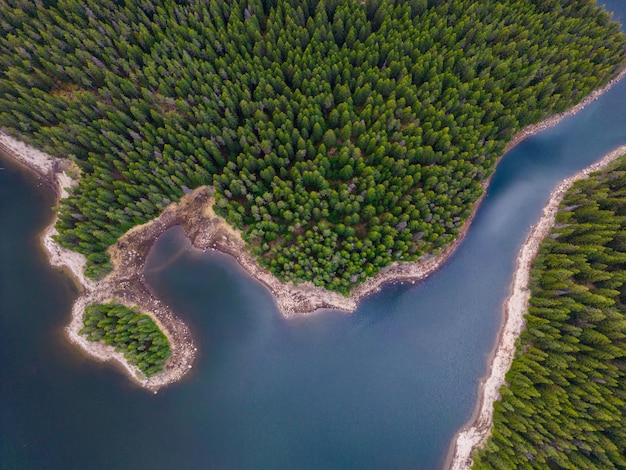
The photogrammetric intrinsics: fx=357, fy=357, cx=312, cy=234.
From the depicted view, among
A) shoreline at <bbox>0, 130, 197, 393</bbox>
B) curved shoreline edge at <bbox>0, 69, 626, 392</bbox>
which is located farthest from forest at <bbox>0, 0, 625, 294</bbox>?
shoreline at <bbox>0, 130, 197, 393</bbox>

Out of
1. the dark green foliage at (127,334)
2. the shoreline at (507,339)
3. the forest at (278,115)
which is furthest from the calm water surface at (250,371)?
the forest at (278,115)

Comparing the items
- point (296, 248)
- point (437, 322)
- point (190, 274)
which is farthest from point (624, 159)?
point (190, 274)

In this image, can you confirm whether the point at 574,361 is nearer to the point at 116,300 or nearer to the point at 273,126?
the point at 273,126

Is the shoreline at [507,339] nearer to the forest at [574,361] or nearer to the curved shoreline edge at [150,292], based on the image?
the forest at [574,361]

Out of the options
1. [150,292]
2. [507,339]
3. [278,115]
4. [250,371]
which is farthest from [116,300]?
[507,339]

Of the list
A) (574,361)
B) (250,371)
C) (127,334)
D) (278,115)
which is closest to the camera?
(574,361)

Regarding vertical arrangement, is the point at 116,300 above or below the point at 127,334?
above
